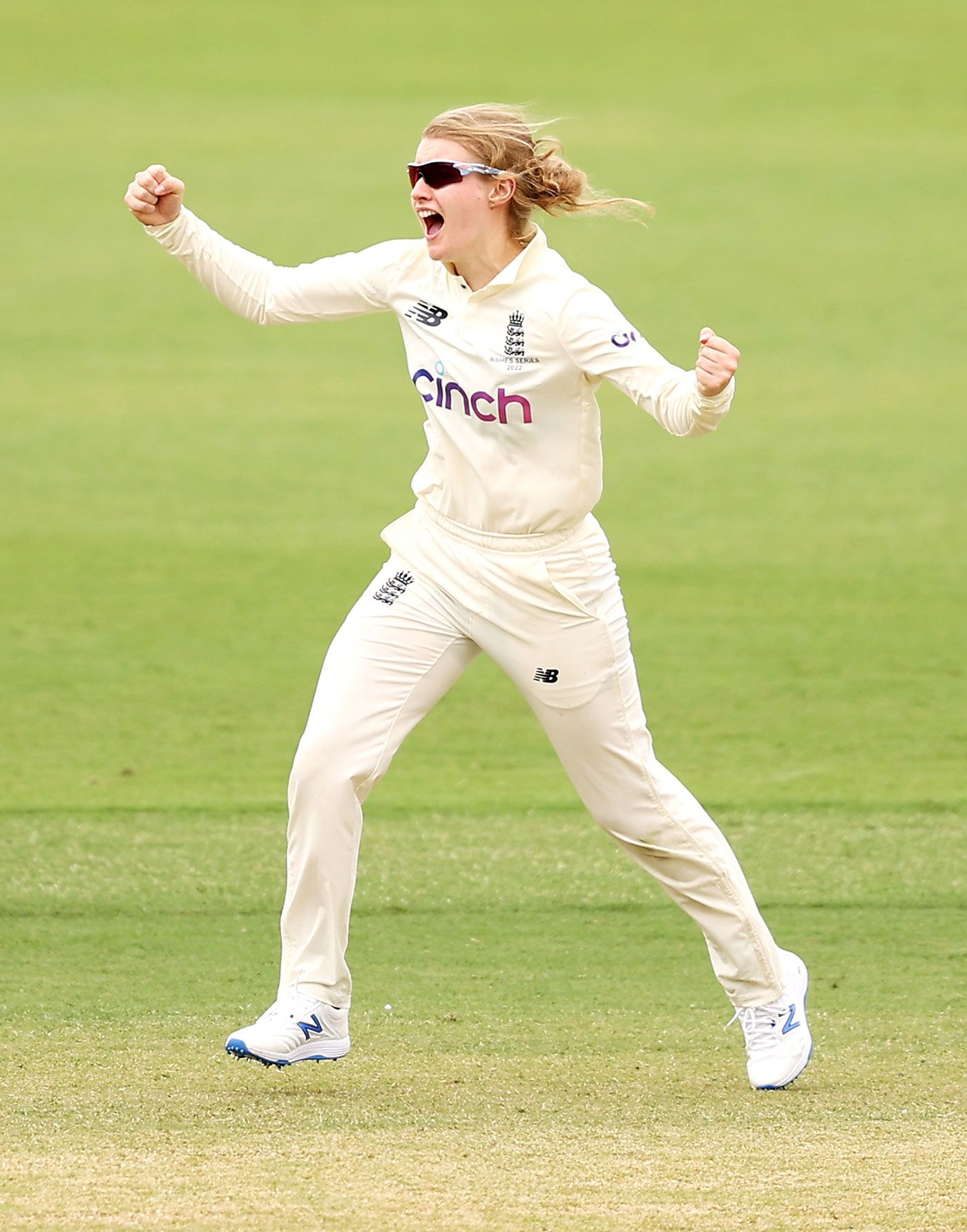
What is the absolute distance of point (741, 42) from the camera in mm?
23047

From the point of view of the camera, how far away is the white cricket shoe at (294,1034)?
475 cm

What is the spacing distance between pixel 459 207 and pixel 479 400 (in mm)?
461

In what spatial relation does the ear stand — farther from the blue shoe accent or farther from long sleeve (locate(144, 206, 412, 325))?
the blue shoe accent

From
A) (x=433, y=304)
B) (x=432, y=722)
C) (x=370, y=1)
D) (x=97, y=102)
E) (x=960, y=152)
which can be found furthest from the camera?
(x=370, y=1)

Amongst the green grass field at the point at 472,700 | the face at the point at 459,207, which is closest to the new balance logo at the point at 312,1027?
the green grass field at the point at 472,700

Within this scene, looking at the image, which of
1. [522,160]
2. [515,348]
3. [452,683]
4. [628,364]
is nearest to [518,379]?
[515,348]

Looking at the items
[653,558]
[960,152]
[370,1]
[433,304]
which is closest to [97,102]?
[370,1]

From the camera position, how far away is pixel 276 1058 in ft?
15.7

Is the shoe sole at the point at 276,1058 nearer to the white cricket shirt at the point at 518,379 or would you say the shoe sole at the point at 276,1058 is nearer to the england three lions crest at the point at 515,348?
the white cricket shirt at the point at 518,379

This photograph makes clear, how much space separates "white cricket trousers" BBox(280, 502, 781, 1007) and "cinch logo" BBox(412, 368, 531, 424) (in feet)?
0.93

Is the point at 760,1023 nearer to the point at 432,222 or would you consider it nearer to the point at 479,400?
the point at 479,400

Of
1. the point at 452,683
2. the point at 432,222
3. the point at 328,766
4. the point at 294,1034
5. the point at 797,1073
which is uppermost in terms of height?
the point at 432,222

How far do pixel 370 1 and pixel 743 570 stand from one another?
15.9 m

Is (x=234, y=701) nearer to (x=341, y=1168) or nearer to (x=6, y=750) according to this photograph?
(x=6, y=750)
